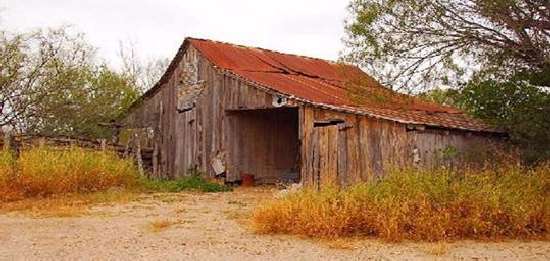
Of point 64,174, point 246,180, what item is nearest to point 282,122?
point 246,180

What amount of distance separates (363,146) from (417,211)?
5801 millimetres

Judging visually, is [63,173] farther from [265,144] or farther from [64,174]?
[265,144]

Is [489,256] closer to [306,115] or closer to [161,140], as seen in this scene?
[306,115]

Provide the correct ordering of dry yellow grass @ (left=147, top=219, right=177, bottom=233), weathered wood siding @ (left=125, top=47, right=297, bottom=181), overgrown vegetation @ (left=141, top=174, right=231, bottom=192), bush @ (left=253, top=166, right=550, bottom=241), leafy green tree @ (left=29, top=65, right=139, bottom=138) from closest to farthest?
bush @ (left=253, top=166, right=550, bottom=241)
dry yellow grass @ (left=147, top=219, right=177, bottom=233)
overgrown vegetation @ (left=141, top=174, right=231, bottom=192)
weathered wood siding @ (left=125, top=47, right=297, bottom=181)
leafy green tree @ (left=29, top=65, right=139, bottom=138)

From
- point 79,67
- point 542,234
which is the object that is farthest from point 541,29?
point 79,67

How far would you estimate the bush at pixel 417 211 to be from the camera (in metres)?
10.4

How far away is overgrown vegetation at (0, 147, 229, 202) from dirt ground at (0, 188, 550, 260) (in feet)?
9.42

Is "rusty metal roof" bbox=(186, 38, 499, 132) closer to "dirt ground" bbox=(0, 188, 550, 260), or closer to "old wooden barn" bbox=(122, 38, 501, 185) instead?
"old wooden barn" bbox=(122, 38, 501, 185)

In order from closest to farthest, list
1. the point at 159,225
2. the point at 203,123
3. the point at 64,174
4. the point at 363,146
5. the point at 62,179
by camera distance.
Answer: the point at 159,225 → the point at 363,146 → the point at 62,179 → the point at 64,174 → the point at 203,123

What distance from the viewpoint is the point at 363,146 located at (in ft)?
53.6

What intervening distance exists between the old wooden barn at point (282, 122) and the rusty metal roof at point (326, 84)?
4cm

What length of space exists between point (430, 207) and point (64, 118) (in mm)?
19934

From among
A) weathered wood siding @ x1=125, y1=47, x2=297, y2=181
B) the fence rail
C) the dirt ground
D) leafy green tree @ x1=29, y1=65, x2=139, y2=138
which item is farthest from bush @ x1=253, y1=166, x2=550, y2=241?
leafy green tree @ x1=29, y1=65, x2=139, y2=138

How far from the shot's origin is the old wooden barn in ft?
52.6
